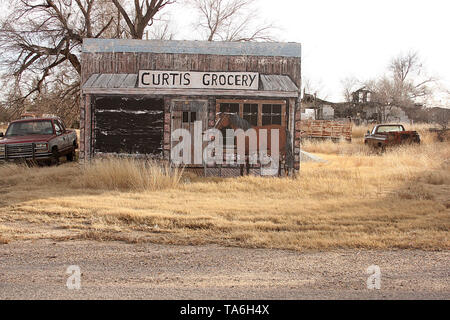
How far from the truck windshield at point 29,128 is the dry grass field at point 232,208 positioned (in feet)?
8.38

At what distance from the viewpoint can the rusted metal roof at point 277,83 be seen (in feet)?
43.4

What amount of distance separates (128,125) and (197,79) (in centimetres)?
262

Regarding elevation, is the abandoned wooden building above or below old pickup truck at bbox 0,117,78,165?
above

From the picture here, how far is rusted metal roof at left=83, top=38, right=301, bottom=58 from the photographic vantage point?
13.6 meters

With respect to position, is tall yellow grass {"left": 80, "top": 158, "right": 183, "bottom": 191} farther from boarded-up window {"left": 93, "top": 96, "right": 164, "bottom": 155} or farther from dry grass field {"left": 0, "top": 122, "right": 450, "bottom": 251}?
boarded-up window {"left": 93, "top": 96, "right": 164, "bottom": 155}

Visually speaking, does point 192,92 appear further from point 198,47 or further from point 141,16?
point 141,16

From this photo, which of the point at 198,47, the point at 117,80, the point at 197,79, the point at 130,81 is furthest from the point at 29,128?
the point at 198,47

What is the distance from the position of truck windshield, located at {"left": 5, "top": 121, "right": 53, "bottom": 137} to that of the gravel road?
10.9 metres

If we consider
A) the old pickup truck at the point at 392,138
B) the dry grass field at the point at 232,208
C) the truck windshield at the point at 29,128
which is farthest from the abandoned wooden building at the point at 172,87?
the old pickup truck at the point at 392,138

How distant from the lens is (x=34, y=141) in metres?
15.1

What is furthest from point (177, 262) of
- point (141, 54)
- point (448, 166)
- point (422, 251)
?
point (448, 166)

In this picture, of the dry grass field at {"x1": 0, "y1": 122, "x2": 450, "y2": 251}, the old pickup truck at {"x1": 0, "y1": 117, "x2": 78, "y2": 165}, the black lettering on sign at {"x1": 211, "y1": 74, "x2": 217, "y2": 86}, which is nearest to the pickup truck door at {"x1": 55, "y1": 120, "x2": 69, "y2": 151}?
the old pickup truck at {"x1": 0, "y1": 117, "x2": 78, "y2": 165}

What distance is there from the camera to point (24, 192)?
10.4m
